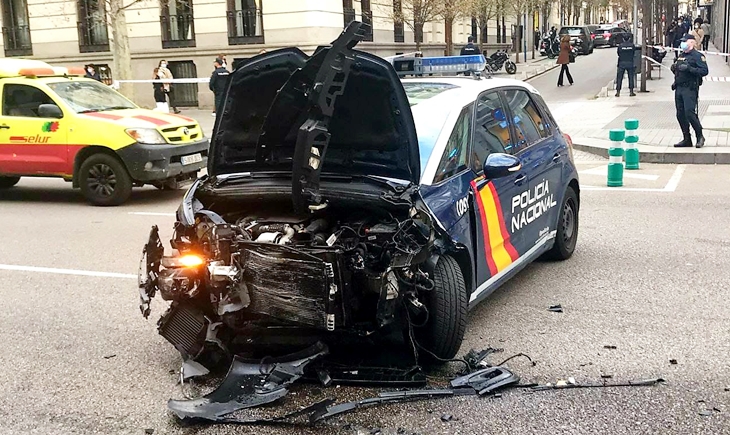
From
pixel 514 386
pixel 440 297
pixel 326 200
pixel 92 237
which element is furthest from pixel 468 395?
pixel 92 237

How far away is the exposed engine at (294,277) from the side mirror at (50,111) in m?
7.30

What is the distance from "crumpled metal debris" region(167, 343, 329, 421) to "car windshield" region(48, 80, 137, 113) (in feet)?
25.9

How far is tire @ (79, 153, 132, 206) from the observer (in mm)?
10914

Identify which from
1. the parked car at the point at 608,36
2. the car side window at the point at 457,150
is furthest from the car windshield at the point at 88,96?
the parked car at the point at 608,36

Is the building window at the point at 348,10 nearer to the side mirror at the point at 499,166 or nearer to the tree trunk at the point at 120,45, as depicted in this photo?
the tree trunk at the point at 120,45

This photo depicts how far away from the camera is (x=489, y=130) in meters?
5.75

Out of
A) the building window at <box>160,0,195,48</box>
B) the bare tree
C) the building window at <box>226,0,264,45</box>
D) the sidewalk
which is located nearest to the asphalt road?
the sidewalk

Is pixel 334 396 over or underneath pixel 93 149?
underneath

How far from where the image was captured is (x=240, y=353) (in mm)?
4773

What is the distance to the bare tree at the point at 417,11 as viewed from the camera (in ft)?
90.1

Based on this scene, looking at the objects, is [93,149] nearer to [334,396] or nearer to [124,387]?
[124,387]

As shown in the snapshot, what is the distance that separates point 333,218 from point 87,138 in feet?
23.6

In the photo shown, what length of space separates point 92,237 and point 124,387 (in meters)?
4.64

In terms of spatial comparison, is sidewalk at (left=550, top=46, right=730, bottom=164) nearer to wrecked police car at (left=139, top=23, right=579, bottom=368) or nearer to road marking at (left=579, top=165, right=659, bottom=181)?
road marking at (left=579, top=165, right=659, bottom=181)
